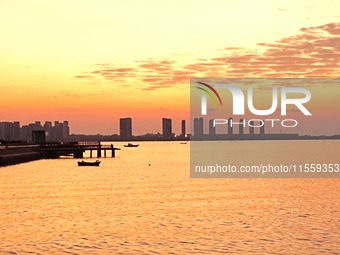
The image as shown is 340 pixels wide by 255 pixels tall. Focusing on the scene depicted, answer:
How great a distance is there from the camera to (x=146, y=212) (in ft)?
177

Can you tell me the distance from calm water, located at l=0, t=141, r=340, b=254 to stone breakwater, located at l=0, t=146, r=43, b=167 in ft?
124

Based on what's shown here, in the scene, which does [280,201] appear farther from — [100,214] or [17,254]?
[17,254]

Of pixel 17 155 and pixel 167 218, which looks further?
pixel 17 155

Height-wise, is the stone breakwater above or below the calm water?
above

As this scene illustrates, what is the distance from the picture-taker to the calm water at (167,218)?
37.6 meters

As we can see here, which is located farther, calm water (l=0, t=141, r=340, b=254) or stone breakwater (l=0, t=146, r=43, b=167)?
stone breakwater (l=0, t=146, r=43, b=167)

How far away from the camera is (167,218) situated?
49.9 metres

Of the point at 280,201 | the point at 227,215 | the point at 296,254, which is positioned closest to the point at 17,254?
the point at 296,254

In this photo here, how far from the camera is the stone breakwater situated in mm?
121825

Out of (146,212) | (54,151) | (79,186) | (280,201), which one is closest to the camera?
(146,212)

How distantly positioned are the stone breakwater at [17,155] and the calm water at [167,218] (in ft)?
124

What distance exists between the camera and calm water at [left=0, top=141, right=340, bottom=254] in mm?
37562

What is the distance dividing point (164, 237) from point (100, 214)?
13.1 meters

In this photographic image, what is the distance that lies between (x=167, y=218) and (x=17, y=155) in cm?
8847
